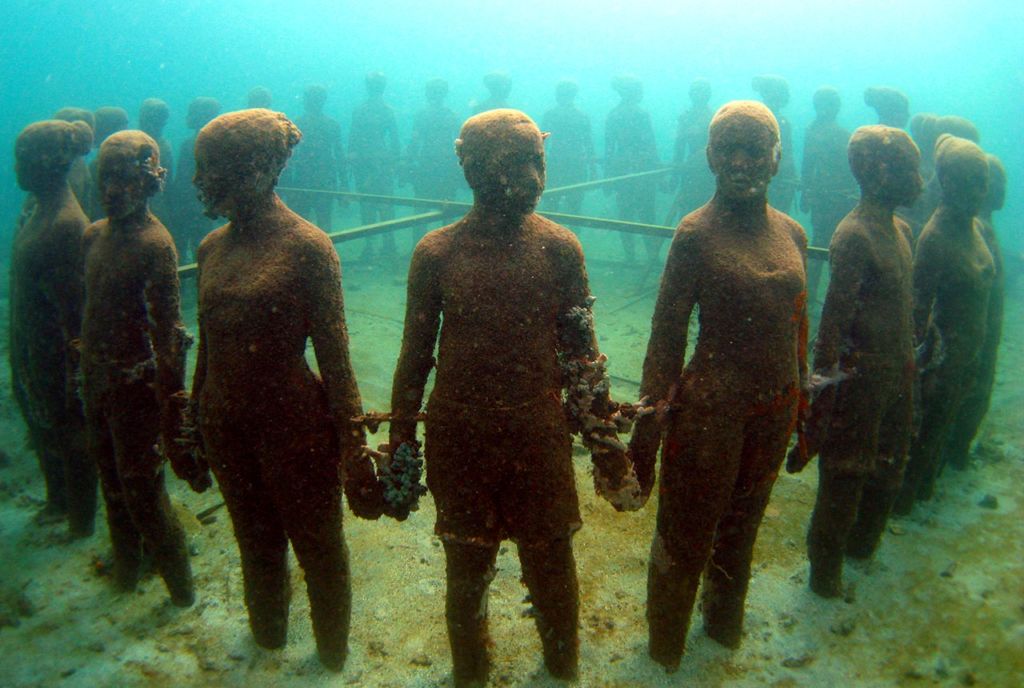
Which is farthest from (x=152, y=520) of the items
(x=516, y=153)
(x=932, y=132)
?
(x=932, y=132)

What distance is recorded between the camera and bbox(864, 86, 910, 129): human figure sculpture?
27.1 feet

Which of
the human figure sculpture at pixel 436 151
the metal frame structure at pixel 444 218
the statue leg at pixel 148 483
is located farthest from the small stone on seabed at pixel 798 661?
the human figure sculpture at pixel 436 151

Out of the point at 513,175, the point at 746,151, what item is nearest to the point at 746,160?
the point at 746,151

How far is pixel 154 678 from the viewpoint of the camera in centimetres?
295

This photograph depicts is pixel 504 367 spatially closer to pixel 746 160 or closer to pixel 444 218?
pixel 746 160

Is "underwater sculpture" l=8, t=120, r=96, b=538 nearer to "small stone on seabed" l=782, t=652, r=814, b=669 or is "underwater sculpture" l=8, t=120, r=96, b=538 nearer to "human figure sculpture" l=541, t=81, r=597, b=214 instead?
"small stone on seabed" l=782, t=652, r=814, b=669

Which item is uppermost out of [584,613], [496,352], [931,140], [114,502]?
[931,140]

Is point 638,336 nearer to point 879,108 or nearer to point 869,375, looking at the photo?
point 879,108

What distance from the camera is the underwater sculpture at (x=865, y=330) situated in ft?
9.43

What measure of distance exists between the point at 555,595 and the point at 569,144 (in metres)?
12.4

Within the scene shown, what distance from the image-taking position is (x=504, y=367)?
2.20 meters

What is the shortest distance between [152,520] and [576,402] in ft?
7.74

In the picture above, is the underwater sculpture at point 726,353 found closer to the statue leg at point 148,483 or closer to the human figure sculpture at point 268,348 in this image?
the human figure sculpture at point 268,348

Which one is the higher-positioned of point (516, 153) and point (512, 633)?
point (516, 153)
